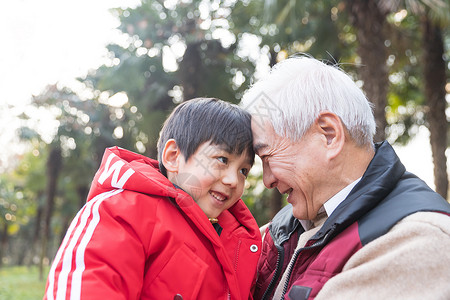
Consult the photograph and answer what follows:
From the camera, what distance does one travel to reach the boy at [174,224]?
155 cm

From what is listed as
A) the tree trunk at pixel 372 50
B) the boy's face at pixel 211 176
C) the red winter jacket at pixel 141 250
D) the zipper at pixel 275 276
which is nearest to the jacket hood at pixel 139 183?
the red winter jacket at pixel 141 250

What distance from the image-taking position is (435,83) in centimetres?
938

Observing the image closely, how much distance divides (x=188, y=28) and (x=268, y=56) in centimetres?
188

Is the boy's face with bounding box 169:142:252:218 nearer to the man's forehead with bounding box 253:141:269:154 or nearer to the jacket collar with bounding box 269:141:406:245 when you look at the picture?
the man's forehead with bounding box 253:141:269:154

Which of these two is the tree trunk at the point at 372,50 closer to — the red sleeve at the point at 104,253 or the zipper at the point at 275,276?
the zipper at the point at 275,276

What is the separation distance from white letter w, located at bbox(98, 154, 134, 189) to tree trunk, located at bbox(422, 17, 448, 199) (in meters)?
8.51

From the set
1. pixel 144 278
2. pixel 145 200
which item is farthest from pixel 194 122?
pixel 144 278

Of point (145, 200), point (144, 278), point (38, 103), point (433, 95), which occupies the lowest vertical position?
point (38, 103)

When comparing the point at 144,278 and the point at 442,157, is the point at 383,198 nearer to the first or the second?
the point at 144,278

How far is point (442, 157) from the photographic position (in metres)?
9.00

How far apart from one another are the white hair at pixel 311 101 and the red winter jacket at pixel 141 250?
50 centimetres

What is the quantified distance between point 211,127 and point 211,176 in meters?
0.21

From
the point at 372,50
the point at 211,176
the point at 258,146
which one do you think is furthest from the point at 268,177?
the point at 372,50

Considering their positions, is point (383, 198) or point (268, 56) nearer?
point (383, 198)
